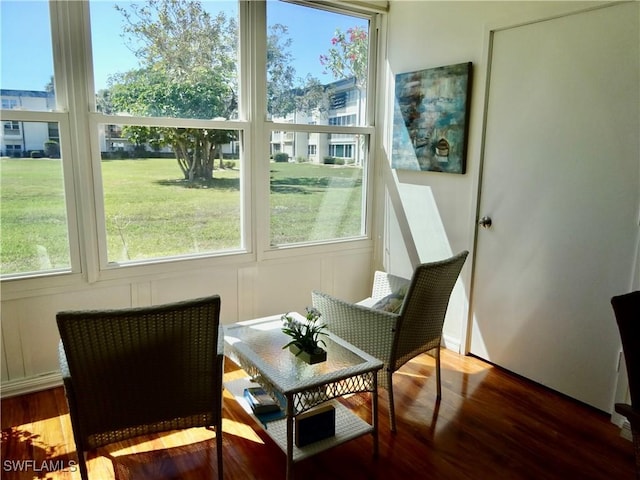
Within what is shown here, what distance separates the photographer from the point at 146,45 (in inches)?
107

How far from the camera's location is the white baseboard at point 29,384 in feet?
8.46

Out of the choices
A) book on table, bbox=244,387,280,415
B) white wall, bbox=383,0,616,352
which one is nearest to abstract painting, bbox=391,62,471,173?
white wall, bbox=383,0,616,352

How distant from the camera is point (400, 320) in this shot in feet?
7.34

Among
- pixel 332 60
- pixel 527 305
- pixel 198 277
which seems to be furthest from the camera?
pixel 332 60

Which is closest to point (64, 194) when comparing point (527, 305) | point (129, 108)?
point (129, 108)

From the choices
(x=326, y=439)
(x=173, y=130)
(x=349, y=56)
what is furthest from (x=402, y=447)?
(x=349, y=56)

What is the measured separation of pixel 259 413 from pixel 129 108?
1.87 metres

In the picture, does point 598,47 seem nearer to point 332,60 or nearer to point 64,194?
point 332,60

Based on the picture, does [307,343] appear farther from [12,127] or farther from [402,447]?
[12,127]

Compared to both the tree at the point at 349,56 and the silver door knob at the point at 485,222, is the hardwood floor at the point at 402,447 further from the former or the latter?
the tree at the point at 349,56

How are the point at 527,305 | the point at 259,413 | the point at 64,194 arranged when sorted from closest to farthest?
the point at 259,413
the point at 64,194
the point at 527,305

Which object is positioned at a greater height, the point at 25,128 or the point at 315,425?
the point at 25,128

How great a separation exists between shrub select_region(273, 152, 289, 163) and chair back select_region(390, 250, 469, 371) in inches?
58.8

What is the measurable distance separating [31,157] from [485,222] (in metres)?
2.65
